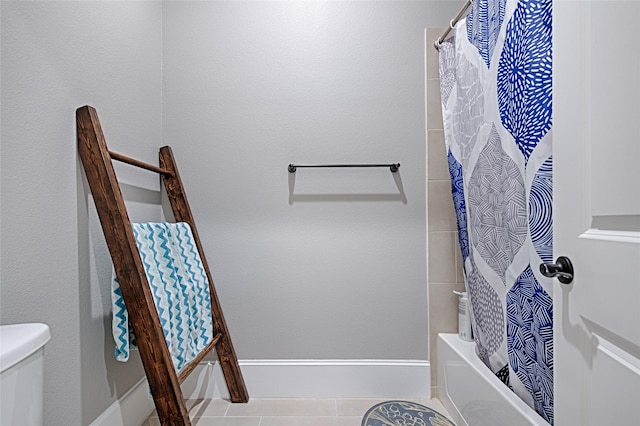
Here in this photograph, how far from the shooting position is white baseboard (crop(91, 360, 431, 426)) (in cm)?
172

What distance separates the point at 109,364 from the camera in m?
1.30

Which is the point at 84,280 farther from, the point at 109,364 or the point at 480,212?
the point at 480,212

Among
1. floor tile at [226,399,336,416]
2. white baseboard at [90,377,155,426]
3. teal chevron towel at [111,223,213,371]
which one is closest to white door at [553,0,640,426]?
floor tile at [226,399,336,416]

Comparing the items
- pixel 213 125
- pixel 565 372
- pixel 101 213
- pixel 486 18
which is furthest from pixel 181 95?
pixel 565 372

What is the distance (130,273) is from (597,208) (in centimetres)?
122

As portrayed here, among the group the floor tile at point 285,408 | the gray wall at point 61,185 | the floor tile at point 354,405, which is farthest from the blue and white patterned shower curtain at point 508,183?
the gray wall at point 61,185

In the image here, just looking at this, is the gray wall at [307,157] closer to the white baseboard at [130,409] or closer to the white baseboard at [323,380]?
the white baseboard at [323,380]

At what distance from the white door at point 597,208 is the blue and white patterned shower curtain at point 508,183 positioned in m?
0.11

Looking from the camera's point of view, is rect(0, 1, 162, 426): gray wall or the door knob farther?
rect(0, 1, 162, 426): gray wall

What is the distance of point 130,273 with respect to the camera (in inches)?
44.9

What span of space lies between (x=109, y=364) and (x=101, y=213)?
556 millimetres

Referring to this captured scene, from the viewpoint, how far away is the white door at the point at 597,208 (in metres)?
0.62

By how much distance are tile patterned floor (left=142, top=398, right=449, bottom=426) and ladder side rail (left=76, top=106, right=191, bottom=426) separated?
439 millimetres

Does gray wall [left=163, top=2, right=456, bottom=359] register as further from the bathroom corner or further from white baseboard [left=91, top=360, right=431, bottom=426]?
white baseboard [left=91, top=360, right=431, bottom=426]
